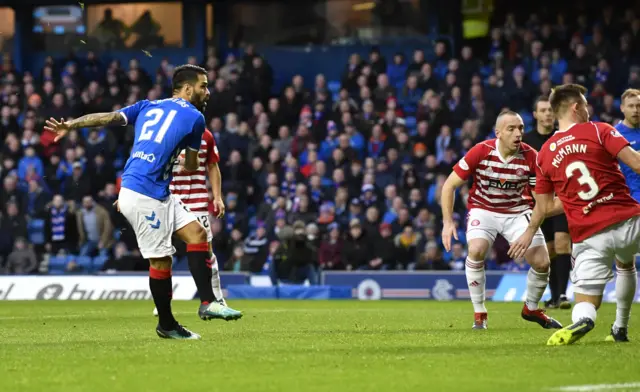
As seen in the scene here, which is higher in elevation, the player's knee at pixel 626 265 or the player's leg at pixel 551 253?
the player's knee at pixel 626 265

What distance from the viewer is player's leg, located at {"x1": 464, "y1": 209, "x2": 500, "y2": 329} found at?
1127 cm

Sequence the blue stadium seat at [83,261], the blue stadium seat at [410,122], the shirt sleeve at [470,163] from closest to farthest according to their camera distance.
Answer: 1. the shirt sleeve at [470,163]
2. the blue stadium seat at [83,261]
3. the blue stadium seat at [410,122]

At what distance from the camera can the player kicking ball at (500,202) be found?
1116 centimetres

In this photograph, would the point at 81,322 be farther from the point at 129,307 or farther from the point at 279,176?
the point at 279,176

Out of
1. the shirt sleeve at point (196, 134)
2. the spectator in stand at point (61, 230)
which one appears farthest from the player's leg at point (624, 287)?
the spectator in stand at point (61, 230)

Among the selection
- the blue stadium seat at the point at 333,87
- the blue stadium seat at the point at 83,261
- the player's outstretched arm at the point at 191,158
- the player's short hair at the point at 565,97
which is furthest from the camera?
the blue stadium seat at the point at 333,87

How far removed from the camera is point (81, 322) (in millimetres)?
12344

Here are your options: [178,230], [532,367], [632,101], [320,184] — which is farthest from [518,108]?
[532,367]

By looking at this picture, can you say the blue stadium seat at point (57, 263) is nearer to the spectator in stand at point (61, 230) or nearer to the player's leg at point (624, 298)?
the spectator in stand at point (61, 230)

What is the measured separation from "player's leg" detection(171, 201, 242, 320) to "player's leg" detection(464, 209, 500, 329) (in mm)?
2567

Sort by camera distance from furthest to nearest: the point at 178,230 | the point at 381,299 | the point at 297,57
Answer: the point at 297,57
the point at 381,299
the point at 178,230

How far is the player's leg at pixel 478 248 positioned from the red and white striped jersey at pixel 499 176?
12 centimetres

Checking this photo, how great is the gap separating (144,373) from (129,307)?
9924 millimetres

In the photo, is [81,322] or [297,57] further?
[297,57]
